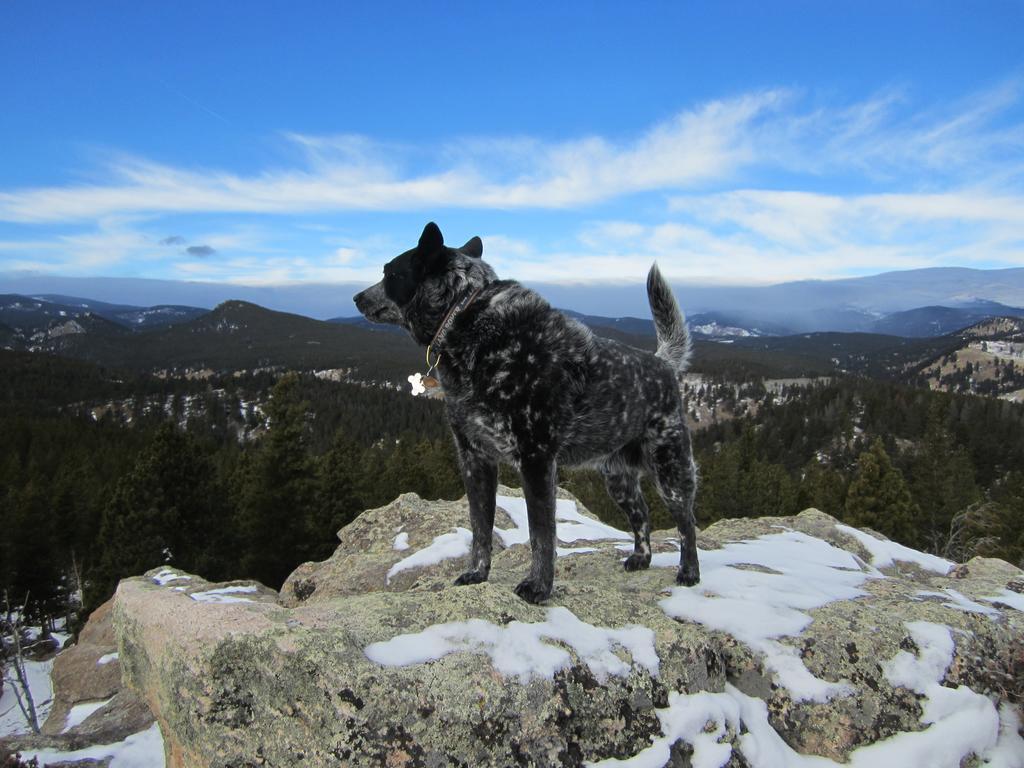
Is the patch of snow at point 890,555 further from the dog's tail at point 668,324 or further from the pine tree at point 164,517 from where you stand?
the pine tree at point 164,517

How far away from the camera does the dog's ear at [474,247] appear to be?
528 centimetres

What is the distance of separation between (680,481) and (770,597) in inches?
51.8

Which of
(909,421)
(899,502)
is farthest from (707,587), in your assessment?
(909,421)

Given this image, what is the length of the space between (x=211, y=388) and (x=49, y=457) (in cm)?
13743

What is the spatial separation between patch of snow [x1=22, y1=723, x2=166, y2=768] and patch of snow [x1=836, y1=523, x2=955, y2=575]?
35.4 feet

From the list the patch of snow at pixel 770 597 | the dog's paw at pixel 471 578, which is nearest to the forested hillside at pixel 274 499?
the patch of snow at pixel 770 597

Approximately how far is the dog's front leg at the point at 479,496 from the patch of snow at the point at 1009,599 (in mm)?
5245

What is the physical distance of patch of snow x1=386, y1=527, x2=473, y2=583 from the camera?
903 cm

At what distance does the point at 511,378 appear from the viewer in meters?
4.52

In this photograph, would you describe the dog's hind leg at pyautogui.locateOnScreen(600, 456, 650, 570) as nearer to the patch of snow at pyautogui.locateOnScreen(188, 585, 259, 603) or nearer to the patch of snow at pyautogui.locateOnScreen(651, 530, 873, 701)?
the patch of snow at pyautogui.locateOnScreen(651, 530, 873, 701)

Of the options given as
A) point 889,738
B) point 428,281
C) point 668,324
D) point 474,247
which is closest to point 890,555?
point 668,324

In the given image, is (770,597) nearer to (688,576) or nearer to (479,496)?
(688,576)

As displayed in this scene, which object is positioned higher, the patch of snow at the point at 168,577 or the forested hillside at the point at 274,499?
the patch of snow at the point at 168,577

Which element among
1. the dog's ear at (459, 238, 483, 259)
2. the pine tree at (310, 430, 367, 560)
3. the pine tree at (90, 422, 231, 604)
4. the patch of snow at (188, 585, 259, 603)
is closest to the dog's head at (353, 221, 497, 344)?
the dog's ear at (459, 238, 483, 259)
